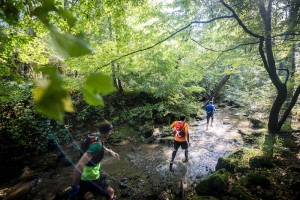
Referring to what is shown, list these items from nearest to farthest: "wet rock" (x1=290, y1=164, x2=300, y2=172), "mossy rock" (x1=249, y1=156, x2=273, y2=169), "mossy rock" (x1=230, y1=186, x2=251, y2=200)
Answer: "mossy rock" (x1=230, y1=186, x2=251, y2=200), "wet rock" (x1=290, y1=164, x2=300, y2=172), "mossy rock" (x1=249, y1=156, x2=273, y2=169)

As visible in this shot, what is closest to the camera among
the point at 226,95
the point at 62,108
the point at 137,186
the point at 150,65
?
the point at 62,108

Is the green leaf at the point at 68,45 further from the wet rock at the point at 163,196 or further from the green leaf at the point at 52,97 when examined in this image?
the wet rock at the point at 163,196

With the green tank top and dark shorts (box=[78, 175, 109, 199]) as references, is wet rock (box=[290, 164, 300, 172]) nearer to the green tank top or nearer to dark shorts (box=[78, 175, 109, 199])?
dark shorts (box=[78, 175, 109, 199])

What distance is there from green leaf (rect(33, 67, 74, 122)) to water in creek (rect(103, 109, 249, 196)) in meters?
5.64

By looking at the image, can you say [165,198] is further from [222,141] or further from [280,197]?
[222,141]

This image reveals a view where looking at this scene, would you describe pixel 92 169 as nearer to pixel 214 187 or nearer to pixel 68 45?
pixel 214 187

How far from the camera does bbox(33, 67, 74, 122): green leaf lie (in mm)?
406

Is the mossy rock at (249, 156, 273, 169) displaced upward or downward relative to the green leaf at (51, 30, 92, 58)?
downward

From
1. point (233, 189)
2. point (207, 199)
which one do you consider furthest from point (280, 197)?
point (207, 199)

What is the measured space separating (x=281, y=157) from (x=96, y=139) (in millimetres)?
6028

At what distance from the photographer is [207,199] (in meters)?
4.30

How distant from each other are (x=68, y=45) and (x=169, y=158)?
7483 millimetres

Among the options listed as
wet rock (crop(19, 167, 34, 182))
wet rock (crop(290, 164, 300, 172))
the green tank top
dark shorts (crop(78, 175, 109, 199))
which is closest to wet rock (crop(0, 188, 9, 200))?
wet rock (crop(19, 167, 34, 182))

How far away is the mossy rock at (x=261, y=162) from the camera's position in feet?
19.1
